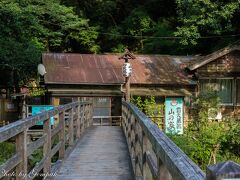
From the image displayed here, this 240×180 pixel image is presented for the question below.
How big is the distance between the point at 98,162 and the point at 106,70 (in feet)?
46.4

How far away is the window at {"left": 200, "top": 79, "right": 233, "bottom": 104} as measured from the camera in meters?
20.7

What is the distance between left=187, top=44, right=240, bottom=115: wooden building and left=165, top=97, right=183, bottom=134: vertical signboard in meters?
1.41

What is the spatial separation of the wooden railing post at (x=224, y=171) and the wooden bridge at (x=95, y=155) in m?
0.24

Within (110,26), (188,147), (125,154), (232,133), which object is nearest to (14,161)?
(125,154)

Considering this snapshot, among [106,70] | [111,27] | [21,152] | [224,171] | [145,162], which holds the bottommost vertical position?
[145,162]

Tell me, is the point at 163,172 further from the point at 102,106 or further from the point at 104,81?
the point at 102,106

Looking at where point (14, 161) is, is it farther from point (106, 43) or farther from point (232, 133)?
point (106, 43)

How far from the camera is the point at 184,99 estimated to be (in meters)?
20.5

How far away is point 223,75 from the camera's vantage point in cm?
2061

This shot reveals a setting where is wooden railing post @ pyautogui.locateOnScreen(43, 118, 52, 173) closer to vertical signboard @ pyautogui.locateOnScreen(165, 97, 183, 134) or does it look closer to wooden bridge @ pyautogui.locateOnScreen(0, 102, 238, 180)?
wooden bridge @ pyautogui.locateOnScreen(0, 102, 238, 180)

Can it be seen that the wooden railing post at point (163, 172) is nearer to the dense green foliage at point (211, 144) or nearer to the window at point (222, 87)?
the dense green foliage at point (211, 144)

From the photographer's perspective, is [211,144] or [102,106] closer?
[211,144]

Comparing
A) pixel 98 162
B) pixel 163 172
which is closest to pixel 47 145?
pixel 98 162

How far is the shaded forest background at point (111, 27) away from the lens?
21.3 metres
